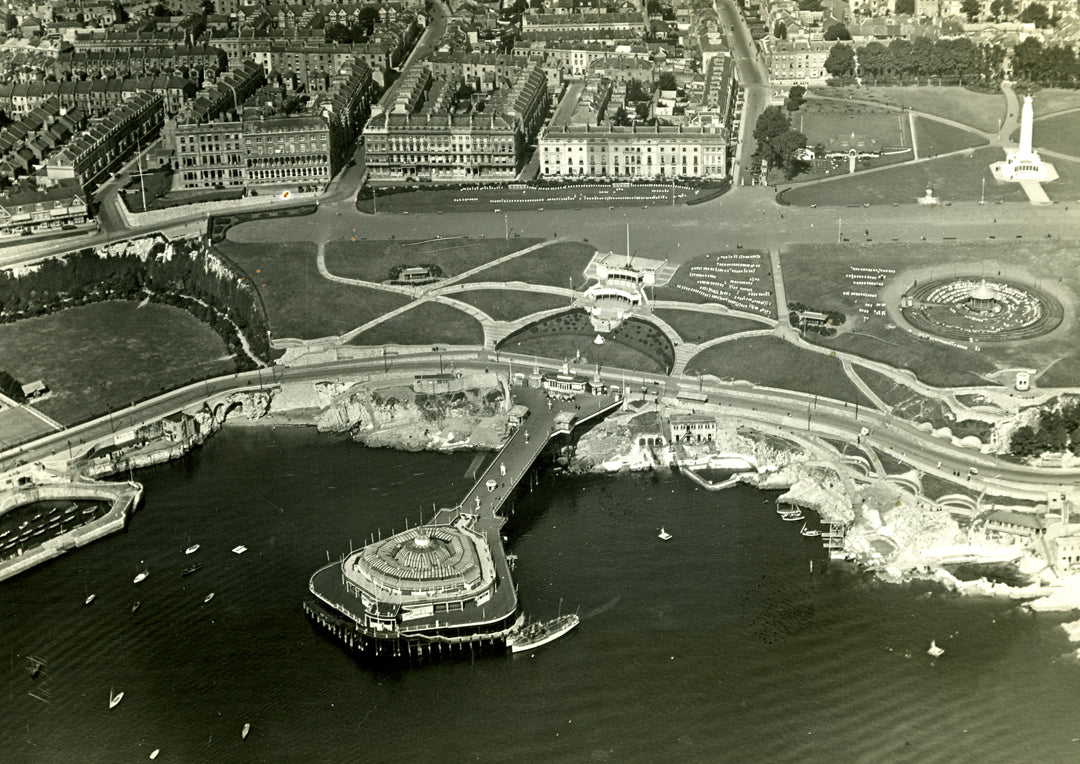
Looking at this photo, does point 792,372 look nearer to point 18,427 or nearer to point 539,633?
point 539,633

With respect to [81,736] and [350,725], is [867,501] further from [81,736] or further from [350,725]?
[81,736]

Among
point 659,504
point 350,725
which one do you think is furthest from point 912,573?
point 350,725

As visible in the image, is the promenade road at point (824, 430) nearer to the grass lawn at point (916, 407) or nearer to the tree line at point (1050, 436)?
the grass lawn at point (916, 407)

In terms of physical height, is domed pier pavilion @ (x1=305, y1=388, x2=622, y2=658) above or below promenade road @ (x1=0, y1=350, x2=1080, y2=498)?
below

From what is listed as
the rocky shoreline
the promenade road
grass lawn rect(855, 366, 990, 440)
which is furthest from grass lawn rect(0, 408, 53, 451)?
grass lawn rect(855, 366, 990, 440)

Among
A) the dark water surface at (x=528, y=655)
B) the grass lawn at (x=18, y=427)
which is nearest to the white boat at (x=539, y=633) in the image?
the dark water surface at (x=528, y=655)

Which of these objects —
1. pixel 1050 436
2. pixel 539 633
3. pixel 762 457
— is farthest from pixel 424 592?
pixel 1050 436

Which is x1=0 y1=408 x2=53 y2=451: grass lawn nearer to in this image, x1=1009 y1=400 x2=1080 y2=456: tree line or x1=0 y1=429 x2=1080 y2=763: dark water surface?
x1=0 y1=429 x2=1080 y2=763: dark water surface
